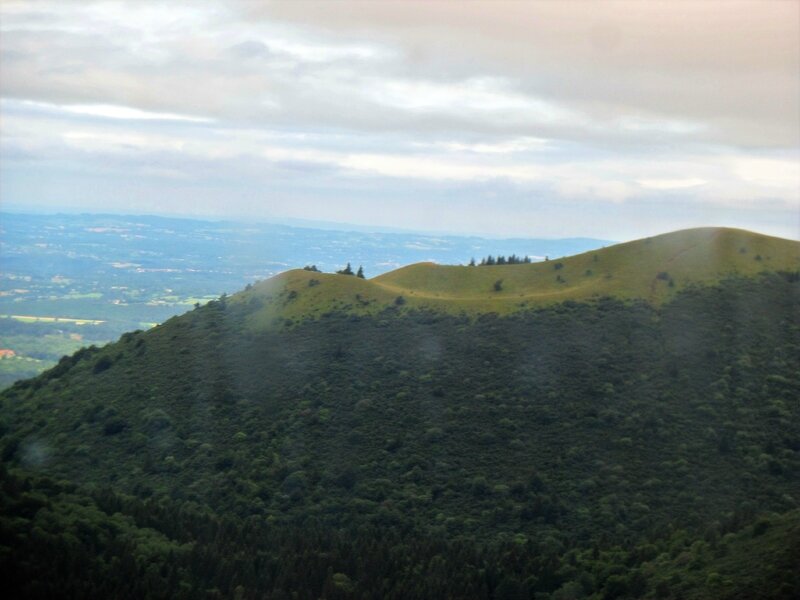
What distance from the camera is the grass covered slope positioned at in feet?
277

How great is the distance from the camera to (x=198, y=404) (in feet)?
246

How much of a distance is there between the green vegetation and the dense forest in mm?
196

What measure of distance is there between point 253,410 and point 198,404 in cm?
517

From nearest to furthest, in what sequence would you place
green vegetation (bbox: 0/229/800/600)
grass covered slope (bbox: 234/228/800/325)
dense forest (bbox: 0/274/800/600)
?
dense forest (bbox: 0/274/800/600), green vegetation (bbox: 0/229/800/600), grass covered slope (bbox: 234/228/800/325)

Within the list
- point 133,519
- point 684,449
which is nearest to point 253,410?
point 133,519

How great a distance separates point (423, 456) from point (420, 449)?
0.87 meters

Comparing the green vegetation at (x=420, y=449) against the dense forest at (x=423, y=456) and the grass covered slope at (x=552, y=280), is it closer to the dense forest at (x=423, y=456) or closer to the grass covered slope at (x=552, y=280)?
the dense forest at (x=423, y=456)

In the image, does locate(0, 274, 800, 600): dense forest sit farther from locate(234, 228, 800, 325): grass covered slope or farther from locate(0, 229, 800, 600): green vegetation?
locate(234, 228, 800, 325): grass covered slope

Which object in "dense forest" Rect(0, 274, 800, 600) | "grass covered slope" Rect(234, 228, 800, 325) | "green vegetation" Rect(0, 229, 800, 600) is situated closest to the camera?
"dense forest" Rect(0, 274, 800, 600)

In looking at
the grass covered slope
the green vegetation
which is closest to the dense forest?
the green vegetation

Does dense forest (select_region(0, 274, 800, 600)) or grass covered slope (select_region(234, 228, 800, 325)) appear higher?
grass covered slope (select_region(234, 228, 800, 325))

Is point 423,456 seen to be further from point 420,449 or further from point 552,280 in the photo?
point 552,280

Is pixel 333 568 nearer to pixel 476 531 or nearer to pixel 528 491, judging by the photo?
pixel 476 531

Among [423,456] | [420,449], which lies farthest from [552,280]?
[423,456]
